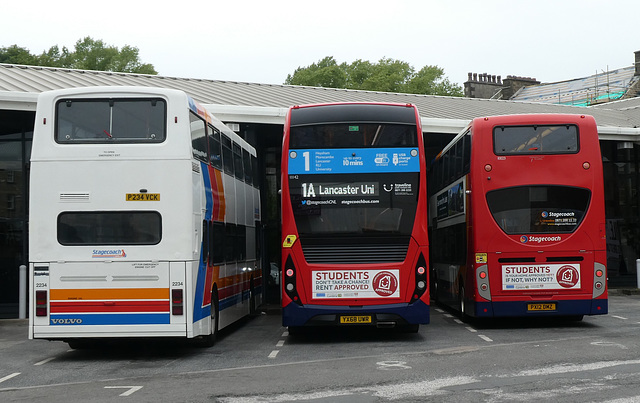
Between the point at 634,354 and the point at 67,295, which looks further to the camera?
the point at 67,295

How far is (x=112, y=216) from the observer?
12.6m

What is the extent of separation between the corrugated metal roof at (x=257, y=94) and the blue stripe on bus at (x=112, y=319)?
9636 millimetres

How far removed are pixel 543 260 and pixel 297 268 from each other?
481 cm

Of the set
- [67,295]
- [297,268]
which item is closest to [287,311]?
[297,268]

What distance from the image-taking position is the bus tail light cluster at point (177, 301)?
12500 mm

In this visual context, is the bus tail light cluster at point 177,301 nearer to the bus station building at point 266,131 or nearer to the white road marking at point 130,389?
the white road marking at point 130,389

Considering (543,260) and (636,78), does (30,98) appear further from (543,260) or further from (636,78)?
(636,78)

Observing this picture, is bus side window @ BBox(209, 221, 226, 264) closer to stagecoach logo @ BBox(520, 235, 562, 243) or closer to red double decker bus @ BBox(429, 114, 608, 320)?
red double decker bus @ BBox(429, 114, 608, 320)

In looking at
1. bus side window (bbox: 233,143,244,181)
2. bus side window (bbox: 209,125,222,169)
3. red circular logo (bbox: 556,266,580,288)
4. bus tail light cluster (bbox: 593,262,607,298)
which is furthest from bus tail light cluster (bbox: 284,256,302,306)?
bus tail light cluster (bbox: 593,262,607,298)

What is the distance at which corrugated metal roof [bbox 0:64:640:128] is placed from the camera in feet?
78.5

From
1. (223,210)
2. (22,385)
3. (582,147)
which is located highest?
(582,147)

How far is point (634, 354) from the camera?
38.3 ft

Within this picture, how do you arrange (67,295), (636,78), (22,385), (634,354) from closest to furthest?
1. (22,385)
2. (634,354)
3. (67,295)
4. (636,78)

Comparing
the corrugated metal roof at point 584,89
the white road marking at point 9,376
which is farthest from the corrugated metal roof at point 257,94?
the corrugated metal roof at point 584,89
